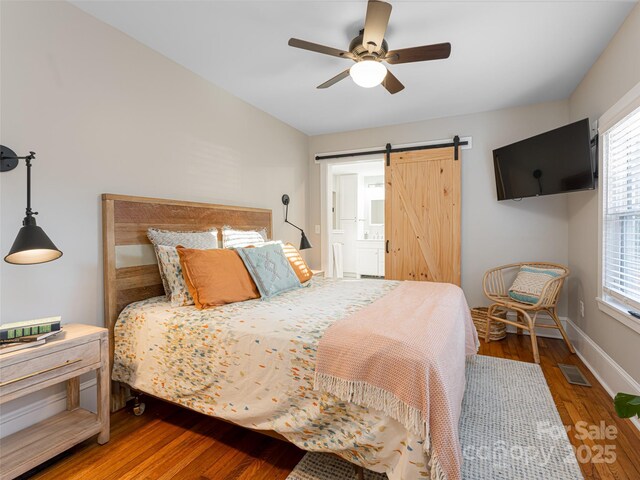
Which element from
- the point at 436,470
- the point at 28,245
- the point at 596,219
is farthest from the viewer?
the point at 596,219

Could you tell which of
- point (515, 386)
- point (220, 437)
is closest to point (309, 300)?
point (220, 437)

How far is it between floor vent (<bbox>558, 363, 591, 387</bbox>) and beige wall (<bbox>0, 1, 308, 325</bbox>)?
340 cm

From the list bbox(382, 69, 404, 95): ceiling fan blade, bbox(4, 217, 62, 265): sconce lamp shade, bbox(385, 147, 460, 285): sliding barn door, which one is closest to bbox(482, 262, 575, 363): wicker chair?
bbox(385, 147, 460, 285): sliding barn door

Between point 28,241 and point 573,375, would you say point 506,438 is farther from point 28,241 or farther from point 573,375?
point 28,241

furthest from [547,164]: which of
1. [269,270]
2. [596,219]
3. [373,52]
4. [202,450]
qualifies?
[202,450]

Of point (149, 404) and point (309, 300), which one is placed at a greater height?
point (309, 300)

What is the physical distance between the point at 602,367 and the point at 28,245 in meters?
3.77

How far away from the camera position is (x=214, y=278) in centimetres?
212

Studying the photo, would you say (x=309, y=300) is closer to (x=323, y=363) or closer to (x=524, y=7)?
(x=323, y=363)

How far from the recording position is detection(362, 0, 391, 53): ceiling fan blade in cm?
160

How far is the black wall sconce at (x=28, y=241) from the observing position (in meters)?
1.46

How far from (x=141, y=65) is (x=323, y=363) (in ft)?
8.11

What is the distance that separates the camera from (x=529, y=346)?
3.19m

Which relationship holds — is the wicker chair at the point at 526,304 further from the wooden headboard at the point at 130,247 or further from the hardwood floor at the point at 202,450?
the wooden headboard at the point at 130,247
